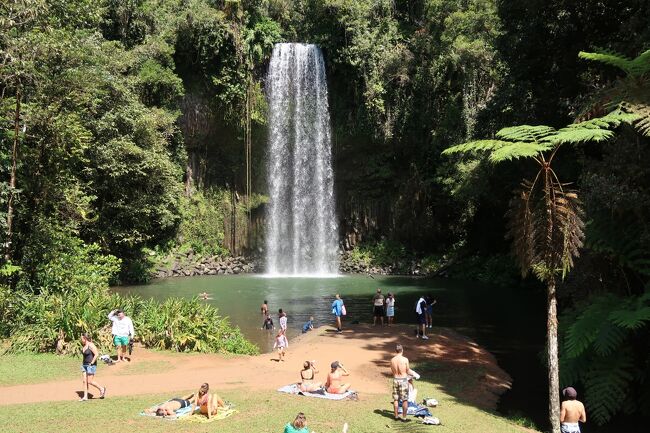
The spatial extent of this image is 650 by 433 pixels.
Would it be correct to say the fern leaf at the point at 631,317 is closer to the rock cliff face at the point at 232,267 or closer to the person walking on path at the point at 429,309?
the person walking on path at the point at 429,309

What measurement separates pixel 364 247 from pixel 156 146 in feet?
57.4

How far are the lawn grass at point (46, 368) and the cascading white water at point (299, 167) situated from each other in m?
26.0

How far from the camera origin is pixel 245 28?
38312mm

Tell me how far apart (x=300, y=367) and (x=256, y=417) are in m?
4.56

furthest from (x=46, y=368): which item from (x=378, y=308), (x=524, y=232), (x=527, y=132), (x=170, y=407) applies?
A: (x=527, y=132)

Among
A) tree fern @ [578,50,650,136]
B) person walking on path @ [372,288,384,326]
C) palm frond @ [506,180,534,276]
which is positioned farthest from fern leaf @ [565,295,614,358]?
person walking on path @ [372,288,384,326]

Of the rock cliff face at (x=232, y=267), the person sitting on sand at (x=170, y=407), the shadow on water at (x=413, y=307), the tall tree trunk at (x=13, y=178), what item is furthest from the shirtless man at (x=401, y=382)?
the rock cliff face at (x=232, y=267)

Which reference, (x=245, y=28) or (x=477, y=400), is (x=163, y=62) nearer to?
(x=245, y=28)

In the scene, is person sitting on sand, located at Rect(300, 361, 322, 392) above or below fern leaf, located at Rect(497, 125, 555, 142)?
below

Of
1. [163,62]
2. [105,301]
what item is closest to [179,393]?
[105,301]

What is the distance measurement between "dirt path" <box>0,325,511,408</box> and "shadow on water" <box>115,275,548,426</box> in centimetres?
62

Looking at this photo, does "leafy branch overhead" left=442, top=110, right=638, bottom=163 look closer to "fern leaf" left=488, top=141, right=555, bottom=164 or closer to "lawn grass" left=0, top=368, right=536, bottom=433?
"fern leaf" left=488, top=141, right=555, bottom=164

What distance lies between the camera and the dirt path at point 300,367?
11.6 meters

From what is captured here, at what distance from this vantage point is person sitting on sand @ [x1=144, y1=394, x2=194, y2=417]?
953 cm
